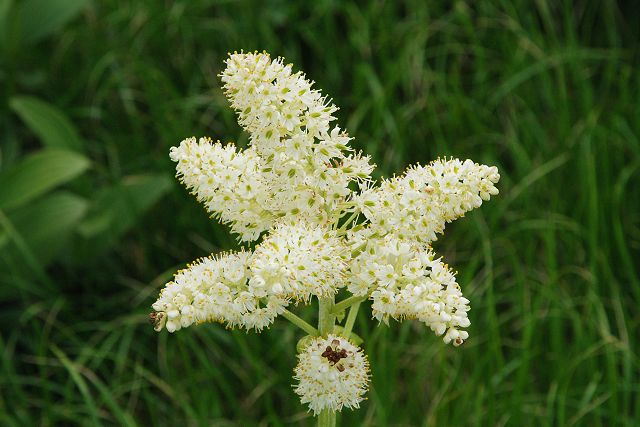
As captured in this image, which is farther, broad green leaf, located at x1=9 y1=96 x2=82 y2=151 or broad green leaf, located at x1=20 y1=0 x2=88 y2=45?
broad green leaf, located at x1=20 y1=0 x2=88 y2=45

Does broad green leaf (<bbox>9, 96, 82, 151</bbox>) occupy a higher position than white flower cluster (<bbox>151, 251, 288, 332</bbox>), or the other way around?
broad green leaf (<bbox>9, 96, 82, 151</bbox>)

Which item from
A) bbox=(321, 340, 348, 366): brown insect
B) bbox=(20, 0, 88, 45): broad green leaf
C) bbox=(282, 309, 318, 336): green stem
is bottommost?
bbox=(321, 340, 348, 366): brown insect

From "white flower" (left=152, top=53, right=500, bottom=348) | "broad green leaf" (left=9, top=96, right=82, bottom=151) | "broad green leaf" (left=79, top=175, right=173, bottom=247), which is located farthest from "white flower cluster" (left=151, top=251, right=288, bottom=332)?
"broad green leaf" (left=9, top=96, right=82, bottom=151)

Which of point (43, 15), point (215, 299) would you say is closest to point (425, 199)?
point (215, 299)

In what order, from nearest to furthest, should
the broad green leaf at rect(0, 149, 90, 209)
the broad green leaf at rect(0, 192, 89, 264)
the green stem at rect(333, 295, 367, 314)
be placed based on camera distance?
the green stem at rect(333, 295, 367, 314)
the broad green leaf at rect(0, 149, 90, 209)
the broad green leaf at rect(0, 192, 89, 264)

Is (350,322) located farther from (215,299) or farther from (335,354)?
(215,299)

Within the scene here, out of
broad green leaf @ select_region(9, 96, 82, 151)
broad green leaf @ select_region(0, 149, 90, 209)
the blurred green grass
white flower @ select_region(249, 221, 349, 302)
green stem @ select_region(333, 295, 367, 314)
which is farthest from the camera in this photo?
broad green leaf @ select_region(9, 96, 82, 151)

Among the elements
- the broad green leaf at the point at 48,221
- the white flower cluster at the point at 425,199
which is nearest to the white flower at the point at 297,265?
the white flower cluster at the point at 425,199

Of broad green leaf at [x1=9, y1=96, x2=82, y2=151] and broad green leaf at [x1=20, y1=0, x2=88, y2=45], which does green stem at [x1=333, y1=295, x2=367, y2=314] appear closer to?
broad green leaf at [x1=9, y1=96, x2=82, y2=151]
